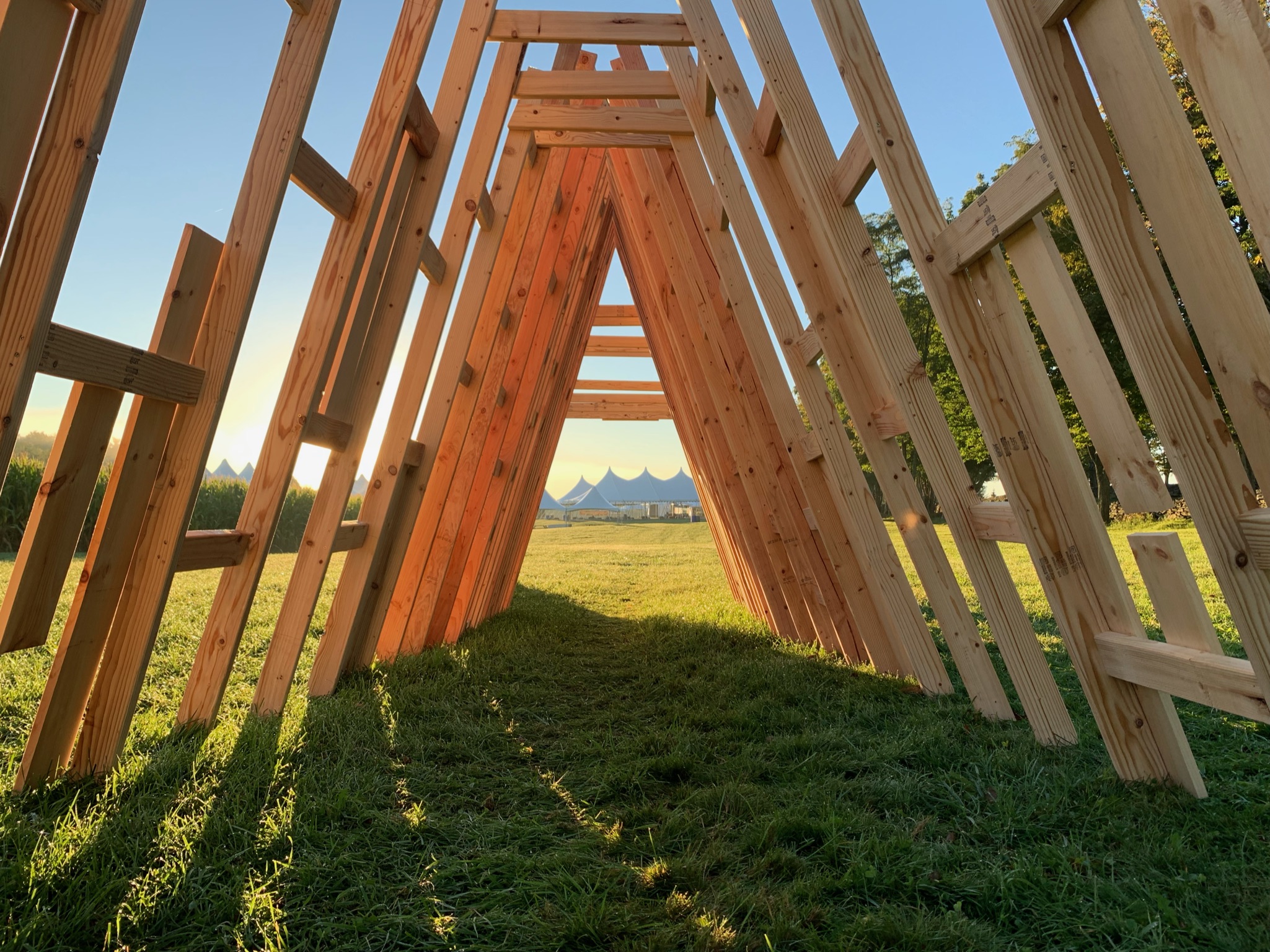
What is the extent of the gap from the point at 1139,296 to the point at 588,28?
3077mm

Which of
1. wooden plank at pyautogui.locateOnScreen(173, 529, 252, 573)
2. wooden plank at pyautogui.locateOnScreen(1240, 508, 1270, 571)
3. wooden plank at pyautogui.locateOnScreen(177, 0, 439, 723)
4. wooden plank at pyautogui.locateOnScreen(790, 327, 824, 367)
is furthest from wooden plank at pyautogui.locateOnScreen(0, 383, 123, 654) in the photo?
wooden plank at pyautogui.locateOnScreen(1240, 508, 1270, 571)

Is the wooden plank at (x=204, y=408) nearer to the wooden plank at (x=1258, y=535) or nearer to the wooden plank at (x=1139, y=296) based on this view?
the wooden plank at (x=1139, y=296)

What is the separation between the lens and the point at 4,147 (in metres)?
1.42

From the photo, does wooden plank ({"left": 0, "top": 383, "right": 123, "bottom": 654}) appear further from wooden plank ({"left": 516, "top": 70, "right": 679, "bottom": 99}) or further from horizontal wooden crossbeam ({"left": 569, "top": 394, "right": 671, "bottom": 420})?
horizontal wooden crossbeam ({"left": 569, "top": 394, "right": 671, "bottom": 420})

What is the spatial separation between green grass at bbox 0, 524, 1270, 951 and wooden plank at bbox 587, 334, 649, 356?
5.80m

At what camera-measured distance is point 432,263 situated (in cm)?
326

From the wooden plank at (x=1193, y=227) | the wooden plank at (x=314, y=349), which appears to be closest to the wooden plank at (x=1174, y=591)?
the wooden plank at (x=1193, y=227)

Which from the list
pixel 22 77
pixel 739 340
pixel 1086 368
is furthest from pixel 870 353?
pixel 22 77

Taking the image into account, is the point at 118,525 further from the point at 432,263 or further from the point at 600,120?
the point at 600,120

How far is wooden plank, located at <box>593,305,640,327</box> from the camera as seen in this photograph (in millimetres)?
8352

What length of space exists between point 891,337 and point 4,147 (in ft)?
6.85

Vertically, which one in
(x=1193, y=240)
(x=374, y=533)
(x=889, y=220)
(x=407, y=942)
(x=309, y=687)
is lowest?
(x=407, y=942)

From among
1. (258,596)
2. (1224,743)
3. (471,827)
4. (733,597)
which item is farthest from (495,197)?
(733,597)

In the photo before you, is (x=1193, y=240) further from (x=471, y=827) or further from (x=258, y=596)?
(x=258, y=596)
